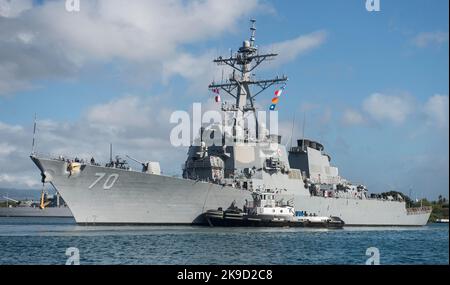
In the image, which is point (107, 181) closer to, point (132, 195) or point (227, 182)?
point (132, 195)

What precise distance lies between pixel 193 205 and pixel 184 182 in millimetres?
1932

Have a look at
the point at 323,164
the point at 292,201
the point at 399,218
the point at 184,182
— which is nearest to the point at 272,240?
the point at 184,182

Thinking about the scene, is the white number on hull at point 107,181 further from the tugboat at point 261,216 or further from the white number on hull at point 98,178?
the tugboat at point 261,216

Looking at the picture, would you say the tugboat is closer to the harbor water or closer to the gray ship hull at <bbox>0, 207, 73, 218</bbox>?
the harbor water

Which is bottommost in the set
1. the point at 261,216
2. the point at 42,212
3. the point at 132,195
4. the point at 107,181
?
the point at 42,212

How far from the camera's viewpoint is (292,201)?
4191 centimetres

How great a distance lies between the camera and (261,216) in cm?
3725

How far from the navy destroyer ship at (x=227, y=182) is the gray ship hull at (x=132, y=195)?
0.18 feet

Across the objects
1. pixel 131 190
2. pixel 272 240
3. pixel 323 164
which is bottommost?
pixel 272 240

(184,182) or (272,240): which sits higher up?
(184,182)

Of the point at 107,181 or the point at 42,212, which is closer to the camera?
the point at 107,181

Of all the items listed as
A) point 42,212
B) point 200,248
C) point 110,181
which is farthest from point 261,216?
point 42,212

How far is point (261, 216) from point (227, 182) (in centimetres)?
349
